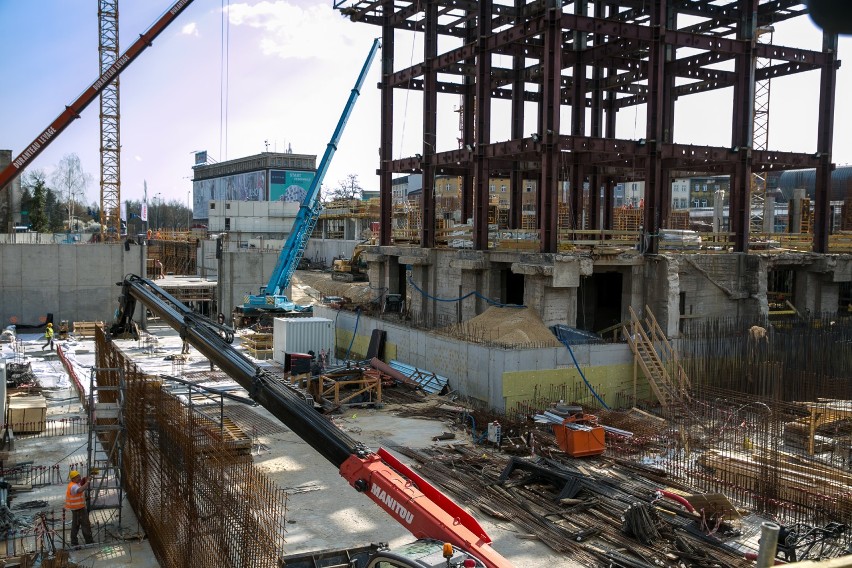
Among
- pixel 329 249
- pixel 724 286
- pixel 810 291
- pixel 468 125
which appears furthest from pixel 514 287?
pixel 329 249

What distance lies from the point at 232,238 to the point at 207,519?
7396 centimetres

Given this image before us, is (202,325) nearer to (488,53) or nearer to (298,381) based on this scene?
(298,381)

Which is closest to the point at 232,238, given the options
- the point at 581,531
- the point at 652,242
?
the point at 652,242

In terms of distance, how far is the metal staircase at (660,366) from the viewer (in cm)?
2428

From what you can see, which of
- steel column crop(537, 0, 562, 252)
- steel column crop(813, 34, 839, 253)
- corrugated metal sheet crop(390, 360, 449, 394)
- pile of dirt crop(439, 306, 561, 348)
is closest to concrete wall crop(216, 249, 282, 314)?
corrugated metal sheet crop(390, 360, 449, 394)

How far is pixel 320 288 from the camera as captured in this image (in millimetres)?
58469

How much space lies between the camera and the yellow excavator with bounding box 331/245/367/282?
58.3 metres

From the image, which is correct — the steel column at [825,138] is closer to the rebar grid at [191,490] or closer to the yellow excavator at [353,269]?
A: the rebar grid at [191,490]

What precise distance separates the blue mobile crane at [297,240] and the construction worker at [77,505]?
97.2 ft

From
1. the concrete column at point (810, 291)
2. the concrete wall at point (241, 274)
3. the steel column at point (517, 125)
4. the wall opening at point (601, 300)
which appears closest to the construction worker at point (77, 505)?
the wall opening at point (601, 300)

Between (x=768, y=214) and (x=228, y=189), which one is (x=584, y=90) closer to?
(x=768, y=214)

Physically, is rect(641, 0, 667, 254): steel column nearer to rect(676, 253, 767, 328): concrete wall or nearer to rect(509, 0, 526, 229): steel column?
rect(676, 253, 767, 328): concrete wall

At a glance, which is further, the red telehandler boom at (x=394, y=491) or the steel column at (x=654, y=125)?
the steel column at (x=654, y=125)

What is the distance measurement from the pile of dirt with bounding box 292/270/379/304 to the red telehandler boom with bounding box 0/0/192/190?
17874mm
